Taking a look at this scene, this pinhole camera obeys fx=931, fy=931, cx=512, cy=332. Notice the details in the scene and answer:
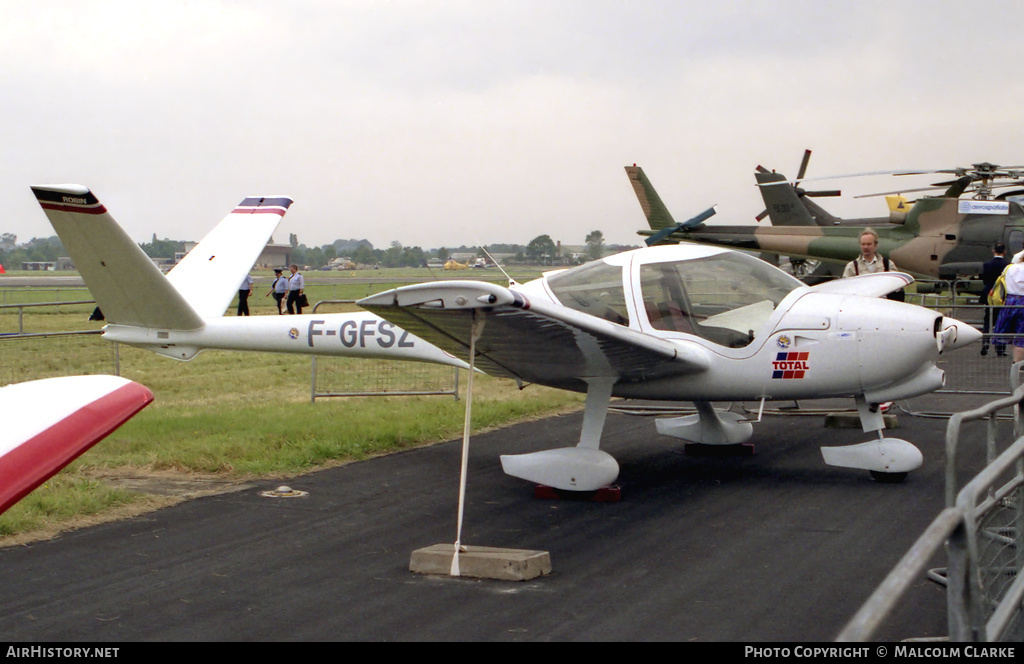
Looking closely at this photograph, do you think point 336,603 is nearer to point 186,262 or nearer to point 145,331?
point 145,331

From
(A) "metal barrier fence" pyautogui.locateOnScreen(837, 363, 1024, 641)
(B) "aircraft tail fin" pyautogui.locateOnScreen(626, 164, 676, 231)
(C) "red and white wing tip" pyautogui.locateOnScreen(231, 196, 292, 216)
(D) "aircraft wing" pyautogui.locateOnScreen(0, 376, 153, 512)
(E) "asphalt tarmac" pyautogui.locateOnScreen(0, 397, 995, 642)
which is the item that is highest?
(B) "aircraft tail fin" pyautogui.locateOnScreen(626, 164, 676, 231)

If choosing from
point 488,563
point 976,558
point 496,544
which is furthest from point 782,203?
point 976,558

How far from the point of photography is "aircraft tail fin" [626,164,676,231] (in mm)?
35031

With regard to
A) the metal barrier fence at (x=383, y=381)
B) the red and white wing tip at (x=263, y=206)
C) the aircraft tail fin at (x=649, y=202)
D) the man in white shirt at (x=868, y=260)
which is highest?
the aircraft tail fin at (x=649, y=202)

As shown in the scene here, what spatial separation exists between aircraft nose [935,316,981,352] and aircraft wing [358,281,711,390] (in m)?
1.89

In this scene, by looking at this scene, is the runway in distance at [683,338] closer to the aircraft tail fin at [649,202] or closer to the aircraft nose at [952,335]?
the aircraft nose at [952,335]

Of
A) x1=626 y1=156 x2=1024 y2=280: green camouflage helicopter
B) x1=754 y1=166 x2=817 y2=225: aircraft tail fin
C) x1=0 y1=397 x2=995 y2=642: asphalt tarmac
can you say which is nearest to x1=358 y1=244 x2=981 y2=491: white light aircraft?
x1=0 y1=397 x2=995 y2=642: asphalt tarmac

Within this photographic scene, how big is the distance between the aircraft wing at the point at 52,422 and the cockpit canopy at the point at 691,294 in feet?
17.9

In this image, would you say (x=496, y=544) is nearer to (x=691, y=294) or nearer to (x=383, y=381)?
(x=691, y=294)

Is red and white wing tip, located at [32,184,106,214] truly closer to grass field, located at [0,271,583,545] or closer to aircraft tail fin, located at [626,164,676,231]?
grass field, located at [0,271,583,545]

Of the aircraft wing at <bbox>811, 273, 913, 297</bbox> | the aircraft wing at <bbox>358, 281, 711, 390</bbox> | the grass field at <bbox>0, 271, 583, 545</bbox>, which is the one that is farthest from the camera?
the aircraft wing at <bbox>811, 273, 913, 297</bbox>

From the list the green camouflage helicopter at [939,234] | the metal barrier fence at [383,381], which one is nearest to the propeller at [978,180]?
the green camouflage helicopter at [939,234]

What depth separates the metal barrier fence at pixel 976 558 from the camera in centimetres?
203
